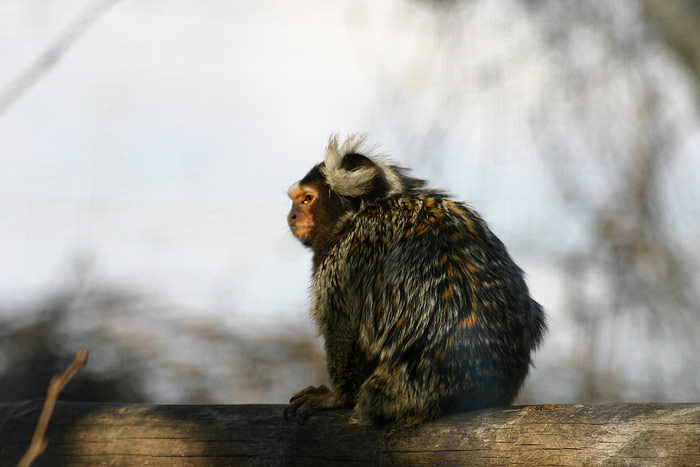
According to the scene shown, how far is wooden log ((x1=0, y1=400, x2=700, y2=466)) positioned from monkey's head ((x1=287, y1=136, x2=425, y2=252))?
2.98ft

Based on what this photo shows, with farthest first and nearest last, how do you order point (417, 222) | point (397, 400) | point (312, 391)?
1. point (312, 391)
2. point (417, 222)
3. point (397, 400)

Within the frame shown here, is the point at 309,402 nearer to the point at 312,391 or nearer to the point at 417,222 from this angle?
the point at 312,391

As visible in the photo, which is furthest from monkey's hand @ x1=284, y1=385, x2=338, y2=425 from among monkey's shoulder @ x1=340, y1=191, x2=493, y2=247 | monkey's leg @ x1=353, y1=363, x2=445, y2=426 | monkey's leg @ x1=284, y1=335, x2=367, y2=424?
monkey's shoulder @ x1=340, y1=191, x2=493, y2=247

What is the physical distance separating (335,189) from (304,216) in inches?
7.7

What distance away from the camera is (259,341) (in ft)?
22.0

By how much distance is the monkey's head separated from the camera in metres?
3.30

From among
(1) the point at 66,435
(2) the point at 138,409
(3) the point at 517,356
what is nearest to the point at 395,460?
(3) the point at 517,356

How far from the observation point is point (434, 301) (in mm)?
2652

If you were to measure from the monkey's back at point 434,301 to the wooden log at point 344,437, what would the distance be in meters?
0.21

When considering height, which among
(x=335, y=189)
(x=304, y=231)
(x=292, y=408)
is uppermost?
(x=335, y=189)

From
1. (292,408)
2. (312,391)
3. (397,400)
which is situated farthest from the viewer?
(312,391)

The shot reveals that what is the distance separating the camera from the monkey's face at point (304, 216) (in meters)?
3.41

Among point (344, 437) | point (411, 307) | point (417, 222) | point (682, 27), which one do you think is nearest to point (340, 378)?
point (344, 437)

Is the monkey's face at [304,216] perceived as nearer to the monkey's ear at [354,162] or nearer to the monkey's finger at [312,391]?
the monkey's ear at [354,162]
